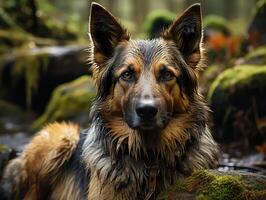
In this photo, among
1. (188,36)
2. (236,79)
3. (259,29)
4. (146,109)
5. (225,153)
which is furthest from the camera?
(259,29)

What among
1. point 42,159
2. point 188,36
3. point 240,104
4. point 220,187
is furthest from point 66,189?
point 240,104

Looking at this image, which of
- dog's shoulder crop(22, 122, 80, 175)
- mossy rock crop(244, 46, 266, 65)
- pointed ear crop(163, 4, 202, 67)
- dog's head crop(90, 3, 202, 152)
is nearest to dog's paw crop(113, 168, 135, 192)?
dog's head crop(90, 3, 202, 152)

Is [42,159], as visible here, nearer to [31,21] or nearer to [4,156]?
[4,156]

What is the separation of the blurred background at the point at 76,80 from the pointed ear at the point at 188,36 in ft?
4.10

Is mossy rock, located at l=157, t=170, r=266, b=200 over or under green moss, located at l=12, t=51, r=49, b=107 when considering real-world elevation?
under

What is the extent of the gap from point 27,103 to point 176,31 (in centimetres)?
847

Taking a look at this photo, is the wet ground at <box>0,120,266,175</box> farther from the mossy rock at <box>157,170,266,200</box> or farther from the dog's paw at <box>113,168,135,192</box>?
the mossy rock at <box>157,170,266,200</box>

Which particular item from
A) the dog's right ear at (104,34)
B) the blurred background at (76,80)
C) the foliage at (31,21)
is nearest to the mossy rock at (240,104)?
the blurred background at (76,80)

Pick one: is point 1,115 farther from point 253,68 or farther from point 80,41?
point 253,68

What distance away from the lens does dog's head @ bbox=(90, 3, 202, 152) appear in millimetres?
5504

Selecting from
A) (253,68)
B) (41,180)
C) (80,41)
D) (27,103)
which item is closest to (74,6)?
(80,41)

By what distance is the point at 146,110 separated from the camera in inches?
208

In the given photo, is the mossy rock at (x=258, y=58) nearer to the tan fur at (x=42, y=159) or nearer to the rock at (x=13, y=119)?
the rock at (x=13, y=119)

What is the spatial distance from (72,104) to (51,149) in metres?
4.81
